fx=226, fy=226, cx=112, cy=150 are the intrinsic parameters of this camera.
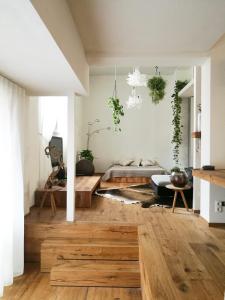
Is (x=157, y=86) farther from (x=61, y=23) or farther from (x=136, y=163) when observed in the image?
(x=61, y=23)

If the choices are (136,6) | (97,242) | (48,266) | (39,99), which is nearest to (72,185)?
(97,242)

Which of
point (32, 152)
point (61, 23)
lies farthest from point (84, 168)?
point (61, 23)

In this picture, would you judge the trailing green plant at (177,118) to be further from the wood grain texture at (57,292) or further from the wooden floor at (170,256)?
the wood grain texture at (57,292)

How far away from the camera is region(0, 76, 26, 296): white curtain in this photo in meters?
2.44

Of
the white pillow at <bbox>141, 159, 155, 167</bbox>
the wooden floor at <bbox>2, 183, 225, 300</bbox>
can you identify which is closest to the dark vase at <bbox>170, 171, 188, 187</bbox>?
the wooden floor at <bbox>2, 183, 225, 300</bbox>

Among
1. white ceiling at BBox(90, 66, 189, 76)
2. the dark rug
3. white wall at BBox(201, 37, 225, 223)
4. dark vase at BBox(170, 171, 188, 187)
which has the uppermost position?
white ceiling at BBox(90, 66, 189, 76)

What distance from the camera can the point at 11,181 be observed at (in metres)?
2.64

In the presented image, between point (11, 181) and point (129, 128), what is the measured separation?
4924 mm

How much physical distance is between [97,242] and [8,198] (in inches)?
46.3

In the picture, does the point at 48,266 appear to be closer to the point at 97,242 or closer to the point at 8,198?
the point at 97,242

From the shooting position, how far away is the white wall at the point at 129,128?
7051 millimetres

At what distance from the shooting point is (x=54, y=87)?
2.94 metres

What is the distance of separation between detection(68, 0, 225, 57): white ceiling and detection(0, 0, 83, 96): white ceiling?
54 centimetres

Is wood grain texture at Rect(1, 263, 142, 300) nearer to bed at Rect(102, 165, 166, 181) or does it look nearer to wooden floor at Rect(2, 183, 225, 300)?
wooden floor at Rect(2, 183, 225, 300)
